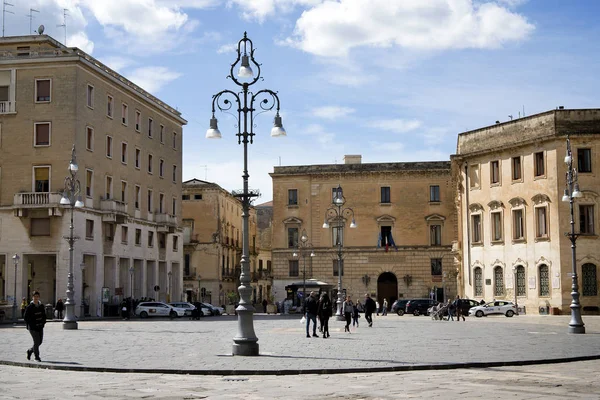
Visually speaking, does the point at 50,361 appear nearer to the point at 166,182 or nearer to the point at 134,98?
the point at 134,98

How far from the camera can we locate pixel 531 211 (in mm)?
54531

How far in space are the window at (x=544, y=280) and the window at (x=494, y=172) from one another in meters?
7.22

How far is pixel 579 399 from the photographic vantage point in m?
12.6

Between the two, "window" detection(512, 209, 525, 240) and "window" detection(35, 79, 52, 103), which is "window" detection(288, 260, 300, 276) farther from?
"window" detection(35, 79, 52, 103)

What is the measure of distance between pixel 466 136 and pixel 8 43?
32.4 meters

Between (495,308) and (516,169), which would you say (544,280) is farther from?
(516,169)

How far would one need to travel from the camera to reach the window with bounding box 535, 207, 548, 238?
53.6 meters

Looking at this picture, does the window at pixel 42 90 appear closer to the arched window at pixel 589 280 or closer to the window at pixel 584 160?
the window at pixel 584 160

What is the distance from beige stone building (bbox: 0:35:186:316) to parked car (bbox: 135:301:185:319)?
1.76 meters

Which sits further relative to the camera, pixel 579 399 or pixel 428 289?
pixel 428 289

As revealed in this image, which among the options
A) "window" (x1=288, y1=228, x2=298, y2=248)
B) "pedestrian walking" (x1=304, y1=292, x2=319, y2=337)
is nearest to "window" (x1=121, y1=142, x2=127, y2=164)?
"window" (x1=288, y1=228, x2=298, y2=248)

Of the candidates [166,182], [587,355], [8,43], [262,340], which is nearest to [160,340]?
[262,340]

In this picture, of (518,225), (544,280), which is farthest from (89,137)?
(544,280)

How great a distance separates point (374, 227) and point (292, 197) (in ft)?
24.8
